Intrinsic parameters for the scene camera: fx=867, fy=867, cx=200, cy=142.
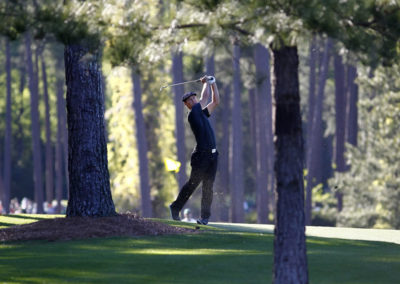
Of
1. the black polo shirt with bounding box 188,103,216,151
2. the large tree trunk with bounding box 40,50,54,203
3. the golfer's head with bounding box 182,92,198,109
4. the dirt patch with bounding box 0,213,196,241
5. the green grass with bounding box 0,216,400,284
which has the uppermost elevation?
the large tree trunk with bounding box 40,50,54,203

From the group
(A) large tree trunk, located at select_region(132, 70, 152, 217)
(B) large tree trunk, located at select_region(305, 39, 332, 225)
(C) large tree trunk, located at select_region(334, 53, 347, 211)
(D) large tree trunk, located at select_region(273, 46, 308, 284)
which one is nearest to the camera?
(D) large tree trunk, located at select_region(273, 46, 308, 284)

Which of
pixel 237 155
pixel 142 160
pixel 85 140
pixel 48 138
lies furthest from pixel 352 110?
pixel 85 140

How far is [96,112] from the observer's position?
A: 14.0 metres

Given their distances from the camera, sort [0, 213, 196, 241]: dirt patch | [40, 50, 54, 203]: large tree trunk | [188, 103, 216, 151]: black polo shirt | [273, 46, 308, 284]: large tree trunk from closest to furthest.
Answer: [273, 46, 308, 284]: large tree trunk
[0, 213, 196, 241]: dirt patch
[188, 103, 216, 151]: black polo shirt
[40, 50, 54, 203]: large tree trunk

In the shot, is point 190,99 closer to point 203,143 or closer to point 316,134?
point 203,143

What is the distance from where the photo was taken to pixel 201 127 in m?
13.9

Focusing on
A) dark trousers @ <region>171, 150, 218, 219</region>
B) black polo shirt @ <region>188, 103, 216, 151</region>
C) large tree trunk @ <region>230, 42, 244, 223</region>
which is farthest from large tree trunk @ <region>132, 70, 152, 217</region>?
black polo shirt @ <region>188, 103, 216, 151</region>

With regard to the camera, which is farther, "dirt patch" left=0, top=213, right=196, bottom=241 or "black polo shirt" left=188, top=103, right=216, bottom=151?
"black polo shirt" left=188, top=103, right=216, bottom=151

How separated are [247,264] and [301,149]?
2284 millimetres

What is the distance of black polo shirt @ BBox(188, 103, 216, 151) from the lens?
13.9 m

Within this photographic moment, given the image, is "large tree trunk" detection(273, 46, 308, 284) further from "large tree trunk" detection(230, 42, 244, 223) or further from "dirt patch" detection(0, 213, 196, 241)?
"large tree trunk" detection(230, 42, 244, 223)

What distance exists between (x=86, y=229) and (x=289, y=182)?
17.2ft

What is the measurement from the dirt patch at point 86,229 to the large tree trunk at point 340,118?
31.7 meters

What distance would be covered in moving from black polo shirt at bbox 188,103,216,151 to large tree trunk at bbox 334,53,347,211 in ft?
103
